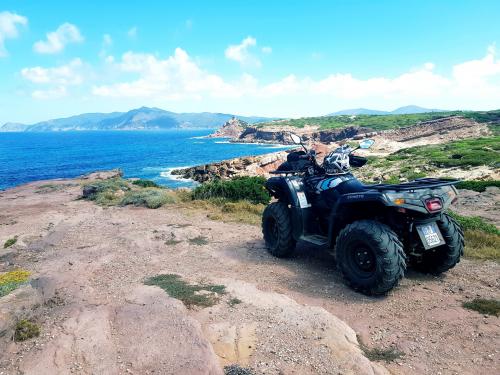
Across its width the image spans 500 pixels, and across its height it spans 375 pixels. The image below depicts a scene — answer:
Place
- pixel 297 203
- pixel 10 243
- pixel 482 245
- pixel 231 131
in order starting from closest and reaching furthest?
pixel 297 203 < pixel 482 245 < pixel 10 243 < pixel 231 131

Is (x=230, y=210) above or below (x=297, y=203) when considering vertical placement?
below

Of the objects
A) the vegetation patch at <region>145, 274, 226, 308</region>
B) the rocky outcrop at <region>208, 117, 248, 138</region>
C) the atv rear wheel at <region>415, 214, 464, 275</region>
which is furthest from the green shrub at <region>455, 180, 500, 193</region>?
the rocky outcrop at <region>208, 117, 248, 138</region>

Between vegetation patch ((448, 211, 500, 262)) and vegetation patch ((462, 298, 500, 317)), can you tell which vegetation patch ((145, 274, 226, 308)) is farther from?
vegetation patch ((448, 211, 500, 262))

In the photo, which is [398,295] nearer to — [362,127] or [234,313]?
[234,313]

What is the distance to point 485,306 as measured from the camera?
5410mm

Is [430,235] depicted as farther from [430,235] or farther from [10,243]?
[10,243]

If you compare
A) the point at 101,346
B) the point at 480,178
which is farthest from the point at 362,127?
the point at 101,346

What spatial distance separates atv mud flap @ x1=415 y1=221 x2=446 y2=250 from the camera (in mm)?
5946

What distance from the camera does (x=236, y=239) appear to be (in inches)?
385

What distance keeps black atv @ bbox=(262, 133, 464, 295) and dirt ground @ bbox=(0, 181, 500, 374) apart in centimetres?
41

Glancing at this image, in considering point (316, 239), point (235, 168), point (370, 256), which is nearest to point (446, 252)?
point (370, 256)

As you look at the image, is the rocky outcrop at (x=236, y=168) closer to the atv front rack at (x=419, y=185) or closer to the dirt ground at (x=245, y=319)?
the dirt ground at (x=245, y=319)

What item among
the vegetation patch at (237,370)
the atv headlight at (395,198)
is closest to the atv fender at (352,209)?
the atv headlight at (395,198)

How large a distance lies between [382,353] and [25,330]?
14.4ft
